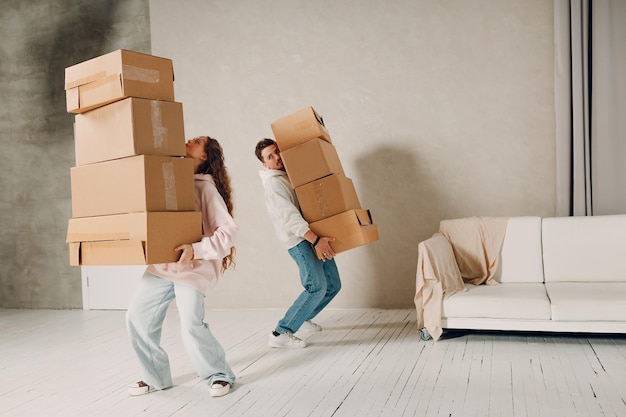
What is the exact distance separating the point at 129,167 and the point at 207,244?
1.46 ft

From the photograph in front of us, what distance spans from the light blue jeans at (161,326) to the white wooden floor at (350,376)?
129 mm

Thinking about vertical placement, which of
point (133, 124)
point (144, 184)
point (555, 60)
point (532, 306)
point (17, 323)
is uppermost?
point (555, 60)

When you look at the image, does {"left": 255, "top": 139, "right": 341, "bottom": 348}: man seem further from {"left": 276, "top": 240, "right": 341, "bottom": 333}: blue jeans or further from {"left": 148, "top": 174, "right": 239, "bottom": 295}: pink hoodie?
{"left": 148, "top": 174, "right": 239, "bottom": 295}: pink hoodie

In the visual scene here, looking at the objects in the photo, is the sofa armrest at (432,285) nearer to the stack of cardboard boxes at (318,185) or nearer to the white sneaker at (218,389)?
the stack of cardboard boxes at (318,185)

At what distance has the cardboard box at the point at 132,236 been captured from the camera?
2393 millimetres

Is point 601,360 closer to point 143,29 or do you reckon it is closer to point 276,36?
point 276,36

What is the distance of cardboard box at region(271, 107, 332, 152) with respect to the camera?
141 inches

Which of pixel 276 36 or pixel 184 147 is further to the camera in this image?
pixel 276 36

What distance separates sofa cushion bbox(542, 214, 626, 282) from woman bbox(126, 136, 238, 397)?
83.5 inches

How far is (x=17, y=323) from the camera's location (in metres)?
4.91

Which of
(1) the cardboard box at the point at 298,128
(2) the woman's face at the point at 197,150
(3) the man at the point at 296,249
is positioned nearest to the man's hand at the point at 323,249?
(3) the man at the point at 296,249

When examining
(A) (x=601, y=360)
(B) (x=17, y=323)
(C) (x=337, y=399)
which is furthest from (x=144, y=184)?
(B) (x=17, y=323)

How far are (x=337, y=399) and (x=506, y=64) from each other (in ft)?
9.25

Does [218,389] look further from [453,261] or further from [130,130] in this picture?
[453,261]
